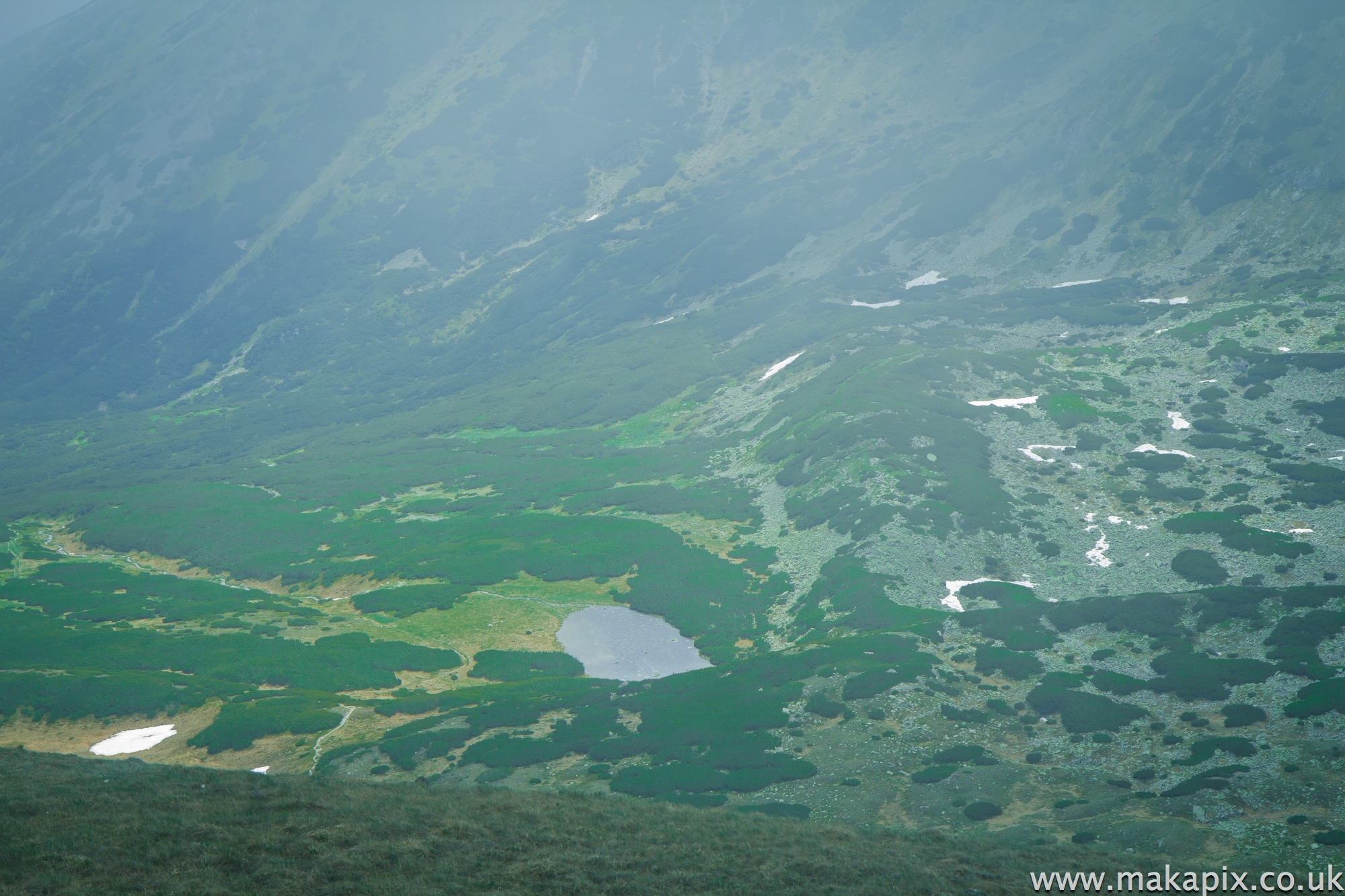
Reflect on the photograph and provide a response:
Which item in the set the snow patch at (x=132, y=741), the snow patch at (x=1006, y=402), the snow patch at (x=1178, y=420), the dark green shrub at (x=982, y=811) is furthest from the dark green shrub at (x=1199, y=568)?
the snow patch at (x=132, y=741)

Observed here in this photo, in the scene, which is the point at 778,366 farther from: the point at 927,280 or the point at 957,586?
the point at 957,586

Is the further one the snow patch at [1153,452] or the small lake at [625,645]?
the snow patch at [1153,452]

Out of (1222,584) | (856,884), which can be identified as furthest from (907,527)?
(856,884)

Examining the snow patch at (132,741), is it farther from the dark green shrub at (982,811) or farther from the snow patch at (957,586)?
the snow patch at (957,586)

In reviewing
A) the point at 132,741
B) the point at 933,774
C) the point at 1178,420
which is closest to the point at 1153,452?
the point at 1178,420

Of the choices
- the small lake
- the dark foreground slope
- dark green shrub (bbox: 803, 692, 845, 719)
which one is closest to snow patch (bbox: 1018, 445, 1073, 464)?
the small lake

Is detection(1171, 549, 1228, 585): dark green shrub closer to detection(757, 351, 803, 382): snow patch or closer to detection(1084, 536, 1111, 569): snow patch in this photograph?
detection(1084, 536, 1111, 569): snow patch
